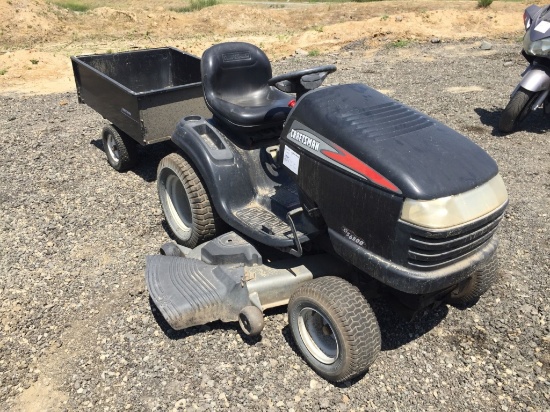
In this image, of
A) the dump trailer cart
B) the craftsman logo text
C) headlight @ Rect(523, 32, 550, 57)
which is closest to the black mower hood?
the craftsman logo text

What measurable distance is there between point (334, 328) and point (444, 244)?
0.71m

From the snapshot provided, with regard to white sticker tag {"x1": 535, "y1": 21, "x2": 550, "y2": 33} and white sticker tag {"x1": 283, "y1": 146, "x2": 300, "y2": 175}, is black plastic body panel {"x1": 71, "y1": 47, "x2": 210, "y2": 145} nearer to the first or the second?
white sticker tag {"x1": 283, "y1": 146, "x2": 300, "y2": 175}

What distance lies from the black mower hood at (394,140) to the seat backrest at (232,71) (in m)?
1.13

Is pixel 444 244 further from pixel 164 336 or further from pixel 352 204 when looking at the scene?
pixel 164 336

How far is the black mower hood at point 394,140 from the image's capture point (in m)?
2.40

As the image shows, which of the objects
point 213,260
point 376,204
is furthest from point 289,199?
point 376,204

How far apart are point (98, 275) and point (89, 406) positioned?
1.25 metres

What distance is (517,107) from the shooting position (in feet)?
20.6

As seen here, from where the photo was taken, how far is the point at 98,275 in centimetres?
384

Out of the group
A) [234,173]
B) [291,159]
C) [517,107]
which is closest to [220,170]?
[234,173]

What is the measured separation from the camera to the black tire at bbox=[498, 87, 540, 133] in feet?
20.7

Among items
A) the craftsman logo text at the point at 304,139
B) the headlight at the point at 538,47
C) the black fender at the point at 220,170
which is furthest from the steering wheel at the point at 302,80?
the headlight at the point at 538,47

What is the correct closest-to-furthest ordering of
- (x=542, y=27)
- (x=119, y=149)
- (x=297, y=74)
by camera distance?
(x=297, y=74)
(x=119, y=149)
(x=542, y=27)

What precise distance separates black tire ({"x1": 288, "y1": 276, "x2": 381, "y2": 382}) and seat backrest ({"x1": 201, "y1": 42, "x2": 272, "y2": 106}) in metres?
1.69
